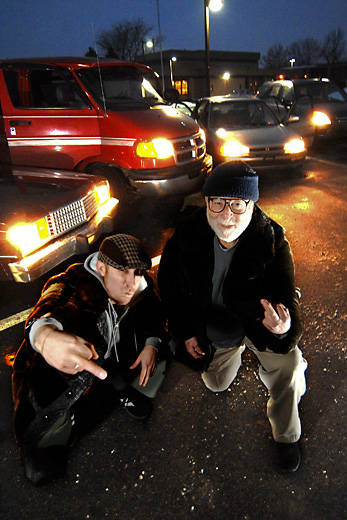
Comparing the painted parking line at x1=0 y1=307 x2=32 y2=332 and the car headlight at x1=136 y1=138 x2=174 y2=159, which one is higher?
the car headlight at x1=136 y1=138 x2=174 y2=159

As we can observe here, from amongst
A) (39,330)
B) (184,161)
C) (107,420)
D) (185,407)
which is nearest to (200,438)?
(185,407)

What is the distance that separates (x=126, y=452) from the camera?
2035 millimetres

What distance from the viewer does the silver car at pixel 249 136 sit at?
6859mm

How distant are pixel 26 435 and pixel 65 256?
1718 mm

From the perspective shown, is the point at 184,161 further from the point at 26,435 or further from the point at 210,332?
the point at 26,435

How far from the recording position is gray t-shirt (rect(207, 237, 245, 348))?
1.98 metres

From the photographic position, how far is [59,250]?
3.12m

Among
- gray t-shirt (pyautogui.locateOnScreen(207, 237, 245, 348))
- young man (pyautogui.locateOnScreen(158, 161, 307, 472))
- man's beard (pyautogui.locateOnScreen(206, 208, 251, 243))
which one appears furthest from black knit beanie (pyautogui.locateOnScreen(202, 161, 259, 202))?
gray t-shirt (pyautogui.locateOnScreen(207, 237, 245, 348))

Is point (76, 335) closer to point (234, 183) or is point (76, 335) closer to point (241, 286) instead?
point (241, 286)

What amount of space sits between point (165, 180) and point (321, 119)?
649 centimetres

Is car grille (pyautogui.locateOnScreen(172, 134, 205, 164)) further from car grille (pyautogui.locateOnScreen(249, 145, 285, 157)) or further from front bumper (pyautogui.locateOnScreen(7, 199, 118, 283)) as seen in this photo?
front bumper (pyautogui.locateOnScreen(7, 199, 118, 283))

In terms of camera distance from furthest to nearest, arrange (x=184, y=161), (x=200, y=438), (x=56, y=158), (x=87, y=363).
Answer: (x=184, y=161)
(x=56, y=158)
(x=200, y=438)
(x=87, y=363)

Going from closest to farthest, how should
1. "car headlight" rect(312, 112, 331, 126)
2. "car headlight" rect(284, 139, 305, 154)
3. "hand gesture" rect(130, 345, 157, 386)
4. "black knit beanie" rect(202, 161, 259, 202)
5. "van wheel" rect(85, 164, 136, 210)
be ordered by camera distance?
1. "black knit beanie" rect(202, 161, 259, 202)
2. "hand gesture" rect(130, 345, 157, 386)
3. "van wheel" rect(85, 164, 136, 210)
4. "car headlight" rect(284, 139, 305, 154)
5. "car headlight" rect(312, 112, 331, 126)

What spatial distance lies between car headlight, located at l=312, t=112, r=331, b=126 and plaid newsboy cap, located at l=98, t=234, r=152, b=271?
9213 mm
